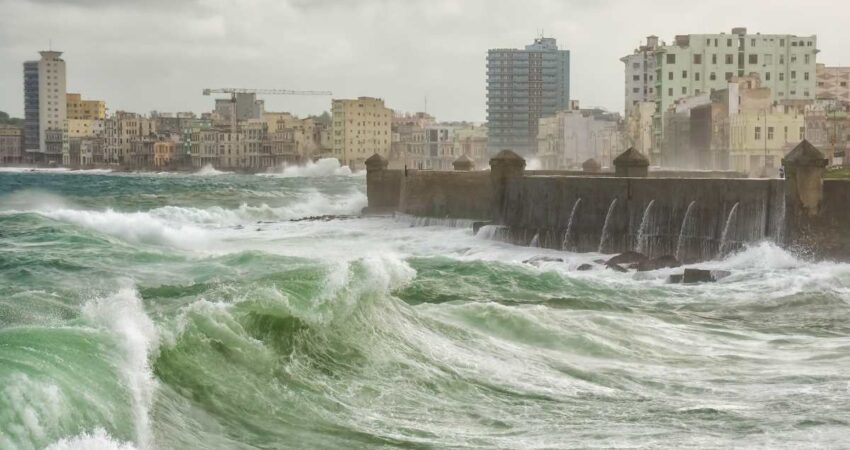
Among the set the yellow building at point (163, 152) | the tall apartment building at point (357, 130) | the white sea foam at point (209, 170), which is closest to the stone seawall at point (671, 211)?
the tall apartment building at point (357, 130)

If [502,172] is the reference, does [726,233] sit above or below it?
below

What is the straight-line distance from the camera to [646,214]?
80.0 ft

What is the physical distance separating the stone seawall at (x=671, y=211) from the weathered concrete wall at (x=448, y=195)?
3.83m

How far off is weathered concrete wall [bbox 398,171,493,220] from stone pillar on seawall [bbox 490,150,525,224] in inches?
108

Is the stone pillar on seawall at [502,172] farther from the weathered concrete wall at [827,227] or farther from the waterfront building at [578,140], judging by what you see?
the waterfront building at [578,140]

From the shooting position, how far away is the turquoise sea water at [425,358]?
909cm

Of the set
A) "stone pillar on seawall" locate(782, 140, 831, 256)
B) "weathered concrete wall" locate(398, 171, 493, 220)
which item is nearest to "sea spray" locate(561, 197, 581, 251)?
"stone pillar on seawall" locate(782, 140, 831, 256)

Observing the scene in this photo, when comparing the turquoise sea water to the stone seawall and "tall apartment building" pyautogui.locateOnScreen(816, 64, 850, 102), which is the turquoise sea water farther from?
"tall apartment building" pyautogui.locateOnScreen(816, 64, 850, 102)

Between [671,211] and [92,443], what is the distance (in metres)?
17.8

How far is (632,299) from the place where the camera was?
1820cm

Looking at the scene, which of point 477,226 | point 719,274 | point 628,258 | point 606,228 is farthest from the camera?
point 477,226

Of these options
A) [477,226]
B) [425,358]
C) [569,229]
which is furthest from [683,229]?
[425,358]

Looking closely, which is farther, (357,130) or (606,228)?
(357,130)

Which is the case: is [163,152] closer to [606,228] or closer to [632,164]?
[632,164]
